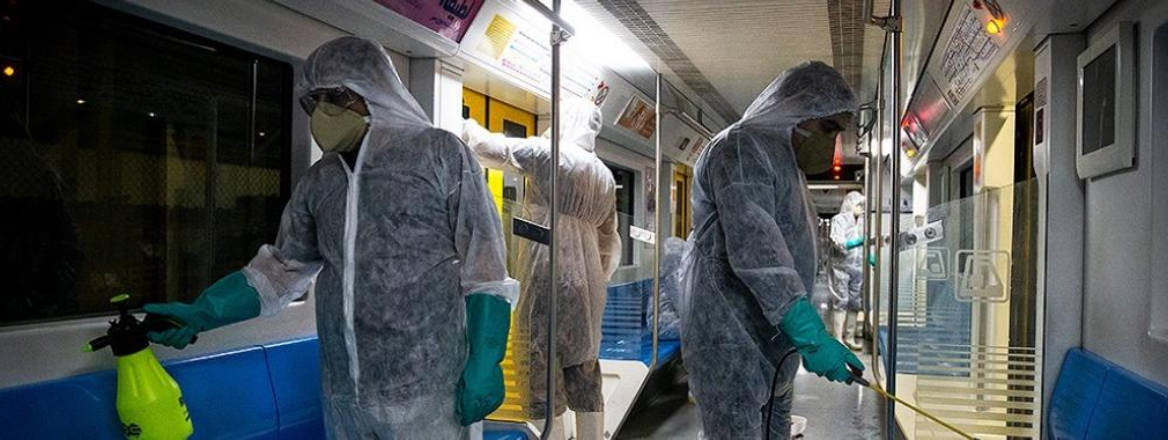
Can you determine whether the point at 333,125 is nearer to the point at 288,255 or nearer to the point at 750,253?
the point at 288,255

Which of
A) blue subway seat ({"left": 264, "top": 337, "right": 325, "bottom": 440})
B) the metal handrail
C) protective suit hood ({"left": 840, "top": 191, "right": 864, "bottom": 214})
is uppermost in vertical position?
the metal handrail

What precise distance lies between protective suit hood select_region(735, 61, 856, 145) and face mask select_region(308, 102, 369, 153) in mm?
1148

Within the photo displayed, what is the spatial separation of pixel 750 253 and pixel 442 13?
58.1 inches

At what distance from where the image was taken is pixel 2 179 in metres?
1.82

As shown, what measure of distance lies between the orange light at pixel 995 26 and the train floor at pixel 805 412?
2.62 m

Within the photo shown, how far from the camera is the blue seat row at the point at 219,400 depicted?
1761mm

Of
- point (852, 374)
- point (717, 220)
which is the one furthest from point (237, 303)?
point (852, 374)

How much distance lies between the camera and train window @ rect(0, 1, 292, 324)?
188 centimetres

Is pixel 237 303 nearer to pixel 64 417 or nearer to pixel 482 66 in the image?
pixel 64 417

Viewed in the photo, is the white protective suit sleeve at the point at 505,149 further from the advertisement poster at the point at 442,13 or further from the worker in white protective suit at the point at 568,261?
the advertisement poster at the point at 442,13

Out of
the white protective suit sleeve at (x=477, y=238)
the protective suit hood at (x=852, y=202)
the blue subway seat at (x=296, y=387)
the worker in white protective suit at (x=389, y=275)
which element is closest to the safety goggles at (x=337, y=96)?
the worker in white protective suit at (x=389, y=275)

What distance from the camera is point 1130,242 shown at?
2359 millimetres

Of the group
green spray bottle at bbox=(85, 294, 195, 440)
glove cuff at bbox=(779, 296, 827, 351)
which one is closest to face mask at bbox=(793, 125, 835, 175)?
glove cuff at bbox=(779, 296, 827, 351)

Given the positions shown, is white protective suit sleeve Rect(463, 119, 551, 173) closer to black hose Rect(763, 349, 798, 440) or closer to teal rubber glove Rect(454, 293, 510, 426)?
black hose Rect(763, 349, 798, 440)
